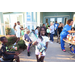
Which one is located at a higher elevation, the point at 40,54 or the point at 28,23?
the point at 28,23

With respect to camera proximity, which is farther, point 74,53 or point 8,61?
point 74,53

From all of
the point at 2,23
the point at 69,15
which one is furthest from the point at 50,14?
the point at 2,23

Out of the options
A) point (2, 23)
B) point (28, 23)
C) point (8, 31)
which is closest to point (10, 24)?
point (8, 31)

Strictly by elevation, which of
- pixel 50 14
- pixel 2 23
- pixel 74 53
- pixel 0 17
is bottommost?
pixel 74 53

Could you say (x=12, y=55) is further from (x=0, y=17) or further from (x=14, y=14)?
(x=14, y=14)

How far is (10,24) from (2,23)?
2039mm

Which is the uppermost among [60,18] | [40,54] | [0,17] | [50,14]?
[50,14]

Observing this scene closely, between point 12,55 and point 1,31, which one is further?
point 1,31

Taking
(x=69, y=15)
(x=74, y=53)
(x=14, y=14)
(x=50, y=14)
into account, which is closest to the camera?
(x=74, y=53)

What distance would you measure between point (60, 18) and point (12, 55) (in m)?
9.57

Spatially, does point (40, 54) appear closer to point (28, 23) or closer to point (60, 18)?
point (28, 23)

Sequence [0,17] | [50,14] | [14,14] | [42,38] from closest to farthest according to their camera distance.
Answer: [42,38] < [0,17] < [14,14] < [50,14]

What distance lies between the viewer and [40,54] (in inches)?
77.4

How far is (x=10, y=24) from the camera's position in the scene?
810cm
